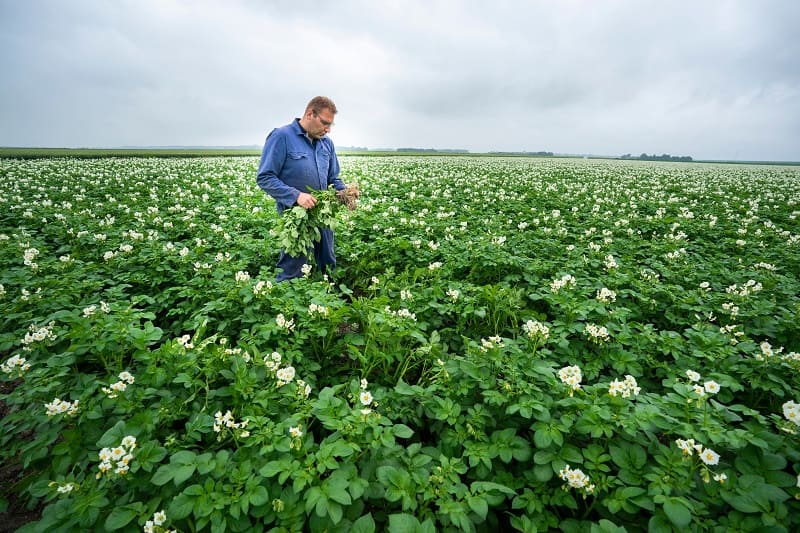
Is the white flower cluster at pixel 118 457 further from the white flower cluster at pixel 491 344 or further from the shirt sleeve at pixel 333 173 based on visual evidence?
the shirt sleeve at pixel 333 173

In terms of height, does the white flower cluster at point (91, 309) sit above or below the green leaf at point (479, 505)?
above

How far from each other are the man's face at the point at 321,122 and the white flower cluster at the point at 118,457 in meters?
3.90

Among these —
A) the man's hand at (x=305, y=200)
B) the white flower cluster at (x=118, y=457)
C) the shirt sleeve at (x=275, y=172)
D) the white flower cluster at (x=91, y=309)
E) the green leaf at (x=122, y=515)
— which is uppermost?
the shirt sleeve at (x=275, y=172)

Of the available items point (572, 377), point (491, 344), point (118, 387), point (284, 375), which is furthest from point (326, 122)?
point (572, 377)

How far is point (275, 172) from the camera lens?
4633mm

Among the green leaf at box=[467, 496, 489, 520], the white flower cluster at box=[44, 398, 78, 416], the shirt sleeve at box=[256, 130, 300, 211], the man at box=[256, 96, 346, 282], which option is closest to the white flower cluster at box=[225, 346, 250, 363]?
the white flower cluster at box=[44, 398, 78, 416]

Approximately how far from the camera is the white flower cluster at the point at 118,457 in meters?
1.71

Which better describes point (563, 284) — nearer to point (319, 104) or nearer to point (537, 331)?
point (537, 331)

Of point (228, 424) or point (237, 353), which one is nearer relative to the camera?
point (228, 424)

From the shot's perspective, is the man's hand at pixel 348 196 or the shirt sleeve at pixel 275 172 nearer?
the shirt sleeve at pixel 275 172

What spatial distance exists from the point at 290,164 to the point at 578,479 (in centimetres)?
462

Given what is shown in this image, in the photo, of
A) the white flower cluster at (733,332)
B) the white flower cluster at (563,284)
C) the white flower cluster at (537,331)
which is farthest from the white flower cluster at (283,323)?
the white flower cluster at (733,332)

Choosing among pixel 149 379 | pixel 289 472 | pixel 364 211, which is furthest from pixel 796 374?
pixel 364 211

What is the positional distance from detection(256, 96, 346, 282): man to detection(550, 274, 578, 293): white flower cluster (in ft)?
9.75
